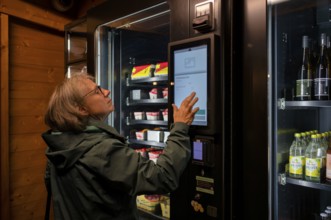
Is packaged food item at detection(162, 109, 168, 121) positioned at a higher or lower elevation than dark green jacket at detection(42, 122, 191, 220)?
higher

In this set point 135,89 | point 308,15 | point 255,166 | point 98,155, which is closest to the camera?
point 98,155

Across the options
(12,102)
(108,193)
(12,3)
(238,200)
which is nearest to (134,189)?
(108,193)

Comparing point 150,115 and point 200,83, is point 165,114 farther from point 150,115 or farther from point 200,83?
point 200,83

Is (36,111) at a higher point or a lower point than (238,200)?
higher

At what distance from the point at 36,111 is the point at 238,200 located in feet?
7.12

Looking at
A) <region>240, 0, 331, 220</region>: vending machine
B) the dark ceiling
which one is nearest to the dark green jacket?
<region>240, 0, 331, 220</region>: vending machine

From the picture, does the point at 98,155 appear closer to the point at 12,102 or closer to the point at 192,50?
the point at 192,50

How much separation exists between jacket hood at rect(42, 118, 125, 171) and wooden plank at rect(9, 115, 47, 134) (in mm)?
1633

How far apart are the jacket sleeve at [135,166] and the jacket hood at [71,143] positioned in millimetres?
33

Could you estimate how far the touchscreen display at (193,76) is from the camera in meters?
1.21

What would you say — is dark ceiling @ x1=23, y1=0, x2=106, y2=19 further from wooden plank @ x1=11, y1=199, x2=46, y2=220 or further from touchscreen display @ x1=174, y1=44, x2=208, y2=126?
wooden plank @ x1=11, y1=199, x2=46, y2=220

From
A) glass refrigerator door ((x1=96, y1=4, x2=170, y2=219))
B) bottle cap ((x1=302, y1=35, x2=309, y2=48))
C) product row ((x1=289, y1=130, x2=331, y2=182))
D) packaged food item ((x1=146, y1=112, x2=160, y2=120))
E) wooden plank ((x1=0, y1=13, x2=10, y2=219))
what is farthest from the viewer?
wooden plank ((x1=0, y1=13, x2=10, y2=219))

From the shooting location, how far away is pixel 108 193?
1109 mm

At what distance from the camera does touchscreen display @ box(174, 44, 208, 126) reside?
121 cm
